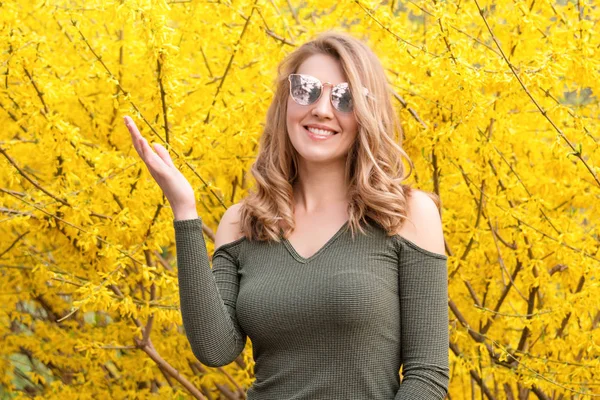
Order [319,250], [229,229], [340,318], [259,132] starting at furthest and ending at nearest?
[259,132], [229,229], [319,250], [340,318]

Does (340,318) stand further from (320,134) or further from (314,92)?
(314,92)

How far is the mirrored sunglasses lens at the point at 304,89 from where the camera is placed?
2414 millimetres

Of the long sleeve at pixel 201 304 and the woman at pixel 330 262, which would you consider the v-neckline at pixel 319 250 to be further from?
the long sleeve at pixel 201 304

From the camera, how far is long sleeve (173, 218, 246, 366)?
7.34 ft

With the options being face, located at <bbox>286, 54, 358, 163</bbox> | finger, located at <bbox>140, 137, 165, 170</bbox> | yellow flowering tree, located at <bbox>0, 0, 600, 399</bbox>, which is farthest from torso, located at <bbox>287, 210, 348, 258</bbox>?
yellow flowering tree, located at <bbox>0, 0, 600, 399</bbox>

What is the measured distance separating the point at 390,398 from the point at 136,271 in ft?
8.85

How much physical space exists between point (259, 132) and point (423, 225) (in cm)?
201

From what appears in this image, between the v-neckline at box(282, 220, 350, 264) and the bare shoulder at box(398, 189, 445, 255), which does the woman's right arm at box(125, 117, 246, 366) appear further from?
the bare shoulder at box(398, 189, 445, 255)

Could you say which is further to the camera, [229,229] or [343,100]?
[229,229]

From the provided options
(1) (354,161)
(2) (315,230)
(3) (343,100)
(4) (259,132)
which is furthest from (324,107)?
(4) (259,132)

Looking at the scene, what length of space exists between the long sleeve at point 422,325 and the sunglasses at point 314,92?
1.27ft

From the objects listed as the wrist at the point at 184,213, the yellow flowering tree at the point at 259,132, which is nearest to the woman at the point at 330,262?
the wrist at the point at 184,213

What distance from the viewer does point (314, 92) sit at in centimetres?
242

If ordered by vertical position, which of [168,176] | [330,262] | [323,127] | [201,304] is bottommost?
[201,304]
